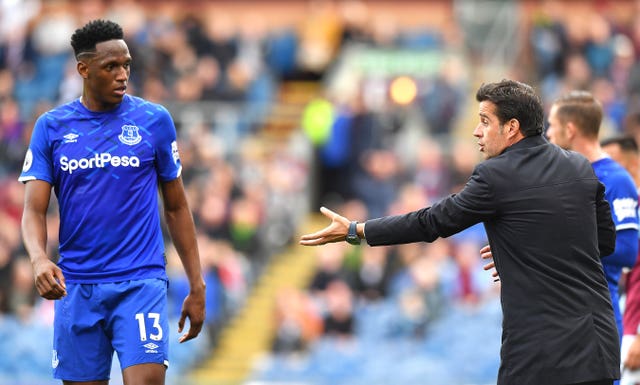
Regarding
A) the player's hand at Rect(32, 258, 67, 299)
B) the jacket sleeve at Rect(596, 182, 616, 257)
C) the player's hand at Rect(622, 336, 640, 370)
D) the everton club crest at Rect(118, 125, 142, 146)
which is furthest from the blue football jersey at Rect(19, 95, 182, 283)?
the player's hand at Rect(622, 336, 640, 370)

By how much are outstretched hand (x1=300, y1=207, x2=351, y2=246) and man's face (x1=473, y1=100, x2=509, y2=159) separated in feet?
2.79

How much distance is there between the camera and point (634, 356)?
748 cm

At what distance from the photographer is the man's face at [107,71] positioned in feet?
21.8

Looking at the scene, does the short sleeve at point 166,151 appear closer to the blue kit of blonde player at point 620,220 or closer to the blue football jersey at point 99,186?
the blue football jersey at point 99,186

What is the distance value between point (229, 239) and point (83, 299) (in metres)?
10.7

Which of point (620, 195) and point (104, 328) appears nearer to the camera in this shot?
point (104, 328)

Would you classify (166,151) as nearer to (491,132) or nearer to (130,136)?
(130,136)

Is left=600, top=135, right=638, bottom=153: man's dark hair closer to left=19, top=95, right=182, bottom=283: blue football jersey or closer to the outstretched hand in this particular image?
the outstretched hand

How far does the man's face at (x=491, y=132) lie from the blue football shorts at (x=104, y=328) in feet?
6.76

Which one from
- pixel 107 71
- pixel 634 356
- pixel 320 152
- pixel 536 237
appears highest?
pixel 320 152

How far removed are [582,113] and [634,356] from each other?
1.61 metres

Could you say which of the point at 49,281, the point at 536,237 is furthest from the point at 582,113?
the point at 49,281

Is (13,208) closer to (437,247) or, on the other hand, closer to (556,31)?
(437,247)

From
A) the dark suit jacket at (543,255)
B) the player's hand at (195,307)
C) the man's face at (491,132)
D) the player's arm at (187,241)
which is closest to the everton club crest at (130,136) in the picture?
the player's arm at (187,241)
